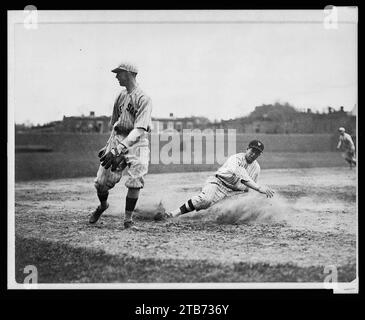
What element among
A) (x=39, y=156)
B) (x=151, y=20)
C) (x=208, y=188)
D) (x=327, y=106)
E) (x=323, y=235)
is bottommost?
(x=323, y=235)

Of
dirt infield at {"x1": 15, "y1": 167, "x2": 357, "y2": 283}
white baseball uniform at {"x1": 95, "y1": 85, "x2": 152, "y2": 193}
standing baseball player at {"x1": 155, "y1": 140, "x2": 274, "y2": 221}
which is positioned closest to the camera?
dirt infield at {"x1": 15, "y1": 167, "x2": 357, "y2": 283}

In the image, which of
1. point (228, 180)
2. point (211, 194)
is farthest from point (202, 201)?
point (228, 180)

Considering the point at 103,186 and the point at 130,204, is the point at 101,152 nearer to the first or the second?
the point at 103,186

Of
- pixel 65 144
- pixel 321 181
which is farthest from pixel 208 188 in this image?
pixel 65 144

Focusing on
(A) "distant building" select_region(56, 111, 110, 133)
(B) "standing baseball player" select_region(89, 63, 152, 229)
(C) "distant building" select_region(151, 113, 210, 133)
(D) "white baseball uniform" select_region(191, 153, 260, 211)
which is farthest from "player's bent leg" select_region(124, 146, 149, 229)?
(D) "white baseball uniform" select_region(191, 153, 260, 211)

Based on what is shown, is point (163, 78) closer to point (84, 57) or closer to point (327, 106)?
point (84, 57)

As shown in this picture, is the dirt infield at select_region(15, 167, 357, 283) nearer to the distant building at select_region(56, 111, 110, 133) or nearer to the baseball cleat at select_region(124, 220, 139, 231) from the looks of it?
the baseball cleat at select_region(124, 220, 139, 231)

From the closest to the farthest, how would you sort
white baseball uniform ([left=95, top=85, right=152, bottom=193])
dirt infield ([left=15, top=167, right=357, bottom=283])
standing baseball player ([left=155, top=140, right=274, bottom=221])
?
dirt infield ([left=15, top=167, right=357, bottom=283])
white baseball uniform ([left=95, top=85, right=152, bottom=193])
standing baseball player ([left=155, top=140, right=274, bottom=221])
